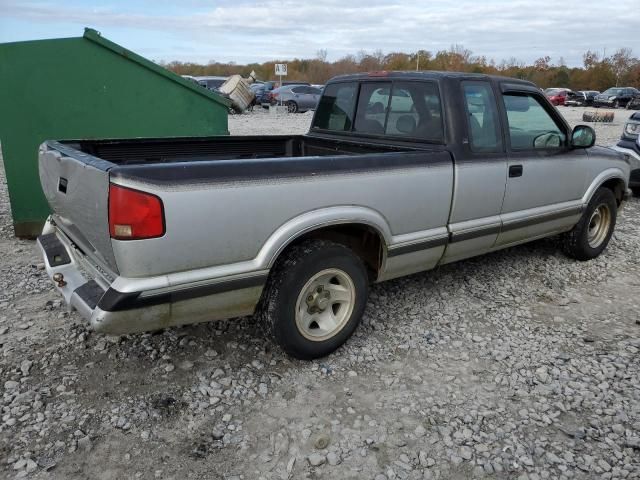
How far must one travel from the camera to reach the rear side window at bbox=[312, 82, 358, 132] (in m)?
4.53

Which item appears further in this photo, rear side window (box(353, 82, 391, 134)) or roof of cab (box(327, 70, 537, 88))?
rear side window (box(353, 82, 391, 134))

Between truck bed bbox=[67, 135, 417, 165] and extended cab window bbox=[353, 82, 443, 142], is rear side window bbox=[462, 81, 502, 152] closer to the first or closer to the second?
extended cab window bbox=[353, 82, 443, 142]

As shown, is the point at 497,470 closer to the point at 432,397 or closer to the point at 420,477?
the point at 420,477

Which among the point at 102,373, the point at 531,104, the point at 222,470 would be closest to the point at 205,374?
the point at 102,373

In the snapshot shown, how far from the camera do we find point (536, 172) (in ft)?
14.2

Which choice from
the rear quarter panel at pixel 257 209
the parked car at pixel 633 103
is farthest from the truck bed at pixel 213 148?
the parked car at pixel 633 103

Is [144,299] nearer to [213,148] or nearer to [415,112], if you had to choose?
[213,148]

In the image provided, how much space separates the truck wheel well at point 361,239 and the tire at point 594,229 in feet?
8.62

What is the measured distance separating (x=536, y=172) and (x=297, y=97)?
2360 cm

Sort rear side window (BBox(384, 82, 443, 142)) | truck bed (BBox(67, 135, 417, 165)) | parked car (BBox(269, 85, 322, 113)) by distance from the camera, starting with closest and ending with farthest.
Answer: rear side window (BBox(384, 82, 443, 142)) → truck bed (BBox(67, 135, 417, 165)) → parked car (BBox(269, 85, 322, 113))

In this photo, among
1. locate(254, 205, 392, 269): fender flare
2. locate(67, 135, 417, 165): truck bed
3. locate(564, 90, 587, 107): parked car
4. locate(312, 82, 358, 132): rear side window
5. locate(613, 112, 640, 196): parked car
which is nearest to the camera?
locate(254, 205, 392, 269): fender flare

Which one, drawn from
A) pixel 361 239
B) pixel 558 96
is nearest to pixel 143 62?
pixel 361 239

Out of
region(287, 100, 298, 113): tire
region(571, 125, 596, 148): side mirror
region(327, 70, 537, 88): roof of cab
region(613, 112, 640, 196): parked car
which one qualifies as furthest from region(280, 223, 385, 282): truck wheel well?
region(287, 100, 298, 113): tire

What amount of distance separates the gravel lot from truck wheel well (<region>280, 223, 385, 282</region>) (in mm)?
556
